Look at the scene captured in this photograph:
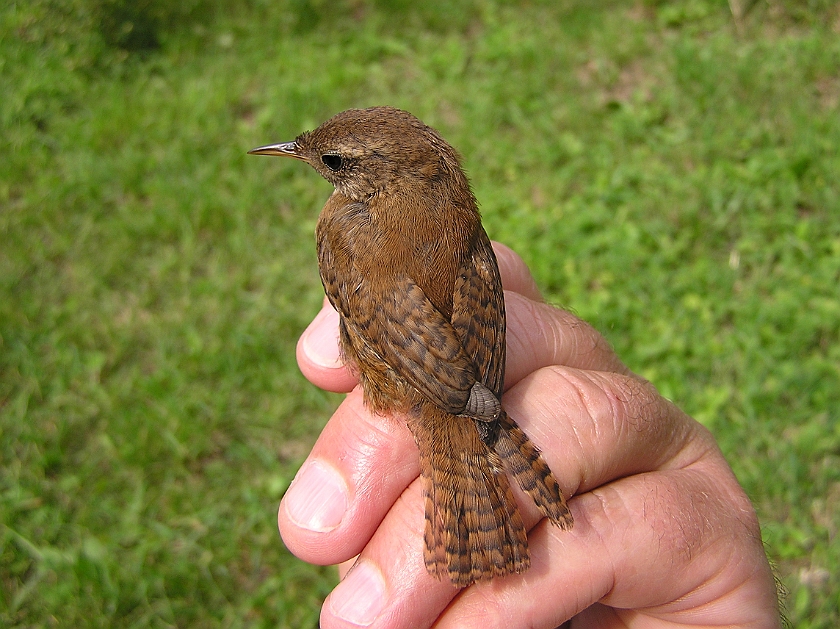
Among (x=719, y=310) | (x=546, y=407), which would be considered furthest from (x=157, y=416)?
(x=719, y=310)

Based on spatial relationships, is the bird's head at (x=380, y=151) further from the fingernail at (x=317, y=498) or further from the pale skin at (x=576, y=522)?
the fingernail at (x=317, y=498)

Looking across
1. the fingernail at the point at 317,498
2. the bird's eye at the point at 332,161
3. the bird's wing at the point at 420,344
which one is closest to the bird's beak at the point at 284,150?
the bird's eye at the point at 332,161

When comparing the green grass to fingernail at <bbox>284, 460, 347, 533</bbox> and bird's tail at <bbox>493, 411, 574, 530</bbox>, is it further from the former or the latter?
bird's tail at <bbox>493, 411, 574, 530</bbox>

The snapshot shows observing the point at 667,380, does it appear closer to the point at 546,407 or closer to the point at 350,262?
the point at 546,407

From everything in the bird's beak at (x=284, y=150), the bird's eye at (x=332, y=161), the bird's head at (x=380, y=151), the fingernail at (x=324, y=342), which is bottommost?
the fingernail at (x=324, y=342)

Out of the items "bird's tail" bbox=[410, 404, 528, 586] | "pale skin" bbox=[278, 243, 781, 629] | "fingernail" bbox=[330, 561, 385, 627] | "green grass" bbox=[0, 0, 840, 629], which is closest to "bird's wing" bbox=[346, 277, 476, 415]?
"bird's tail" bbox=[410, 404, 528, 586]

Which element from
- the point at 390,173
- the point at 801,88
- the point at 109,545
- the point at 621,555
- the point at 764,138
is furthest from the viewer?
the point at 801,88
